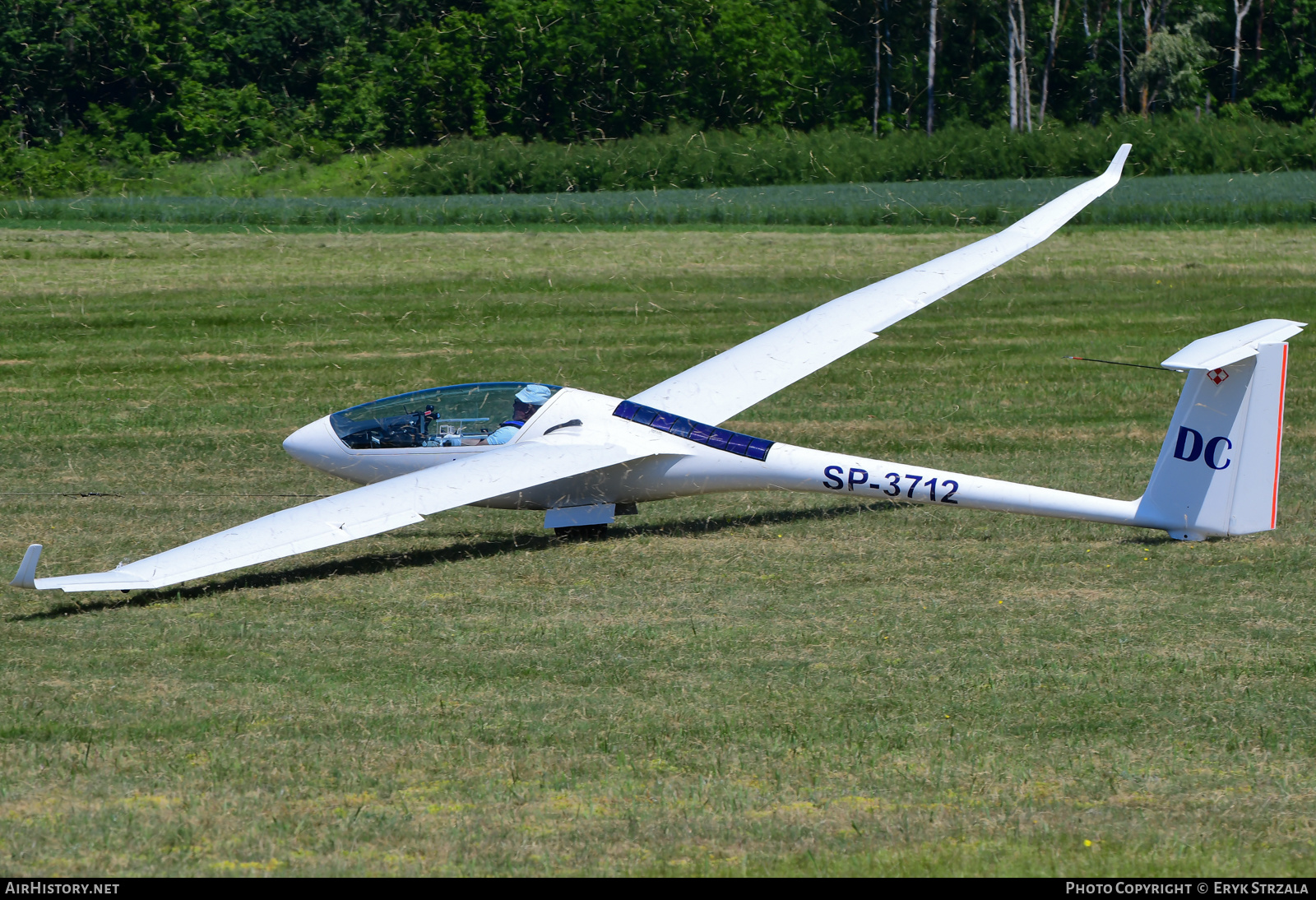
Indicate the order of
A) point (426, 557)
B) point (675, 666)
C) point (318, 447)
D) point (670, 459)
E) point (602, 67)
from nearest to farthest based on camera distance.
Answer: point (675, 666) < point (426, 557) < point (670, 459) < point (318, 447) < point (602, 67)

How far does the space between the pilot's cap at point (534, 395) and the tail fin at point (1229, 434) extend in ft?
18.9

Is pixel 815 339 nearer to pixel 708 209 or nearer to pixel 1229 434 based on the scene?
pixel 1229 434

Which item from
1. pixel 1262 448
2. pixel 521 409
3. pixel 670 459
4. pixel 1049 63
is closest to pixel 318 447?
pixel 521 409

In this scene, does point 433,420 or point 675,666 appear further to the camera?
point 433,420

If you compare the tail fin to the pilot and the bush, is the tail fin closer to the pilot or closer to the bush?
the pilot

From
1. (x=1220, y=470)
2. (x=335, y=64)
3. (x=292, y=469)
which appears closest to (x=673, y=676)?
(x=1220, y=470)

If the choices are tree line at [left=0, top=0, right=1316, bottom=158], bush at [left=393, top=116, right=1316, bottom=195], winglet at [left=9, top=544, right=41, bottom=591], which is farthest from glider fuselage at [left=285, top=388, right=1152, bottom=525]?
tree line at [left=0, top=0, right=1316, bottom=158]

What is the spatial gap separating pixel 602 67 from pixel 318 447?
5109 centimetres

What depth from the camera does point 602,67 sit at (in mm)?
63812

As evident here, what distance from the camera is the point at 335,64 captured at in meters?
63.8

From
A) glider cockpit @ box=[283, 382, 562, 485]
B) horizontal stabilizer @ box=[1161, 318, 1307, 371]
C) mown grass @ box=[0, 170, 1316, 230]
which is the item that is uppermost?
mown grass @ box=[0, 170, 1316, 230]

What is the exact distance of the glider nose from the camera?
49.9 feet

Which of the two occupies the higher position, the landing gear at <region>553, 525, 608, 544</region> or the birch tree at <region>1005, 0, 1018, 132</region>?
the birch tree at <region>1005, 0, 1018, 132</region>

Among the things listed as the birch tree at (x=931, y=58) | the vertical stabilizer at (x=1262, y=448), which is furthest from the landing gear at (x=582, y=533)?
the birch tree at (x=931, y=58)
